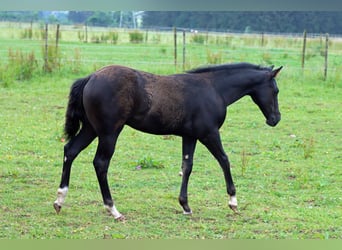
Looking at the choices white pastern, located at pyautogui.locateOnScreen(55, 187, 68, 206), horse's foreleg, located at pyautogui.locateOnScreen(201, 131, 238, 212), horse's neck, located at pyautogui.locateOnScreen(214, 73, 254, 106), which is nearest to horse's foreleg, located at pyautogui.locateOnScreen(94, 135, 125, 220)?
white pastern, located at pyautogui.locateOnScreen(55, 187, 68, 206)

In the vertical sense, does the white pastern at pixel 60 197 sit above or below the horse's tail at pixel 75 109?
below

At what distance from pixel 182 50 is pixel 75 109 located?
63.7ft

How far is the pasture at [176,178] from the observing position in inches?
206

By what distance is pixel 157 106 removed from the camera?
5.61 meters

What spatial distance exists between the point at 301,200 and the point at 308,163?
234cm

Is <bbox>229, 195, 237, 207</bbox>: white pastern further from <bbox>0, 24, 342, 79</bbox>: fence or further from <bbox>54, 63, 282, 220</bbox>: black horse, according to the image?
<bbox>0, 24, 342, 79</bbox>: fence

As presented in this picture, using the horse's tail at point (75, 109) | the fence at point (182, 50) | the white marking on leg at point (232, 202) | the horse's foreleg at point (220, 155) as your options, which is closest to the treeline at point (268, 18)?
the horse's tail at point (75, 109)

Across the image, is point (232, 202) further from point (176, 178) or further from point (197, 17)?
point (197, 17)

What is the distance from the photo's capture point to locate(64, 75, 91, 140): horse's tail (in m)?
5.48

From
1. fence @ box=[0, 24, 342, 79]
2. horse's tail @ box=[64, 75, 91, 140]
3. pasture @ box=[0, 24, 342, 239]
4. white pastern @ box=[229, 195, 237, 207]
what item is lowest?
pasture @ box=[0, 24, 342, 239]

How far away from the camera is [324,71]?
17828 millimetres

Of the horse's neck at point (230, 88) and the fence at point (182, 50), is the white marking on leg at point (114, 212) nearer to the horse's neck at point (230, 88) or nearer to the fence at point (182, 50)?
the horse's neck at point (230, 88)

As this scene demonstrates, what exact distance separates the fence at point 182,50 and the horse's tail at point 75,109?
38.3 feet

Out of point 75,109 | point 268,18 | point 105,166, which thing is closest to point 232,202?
point 105,166
